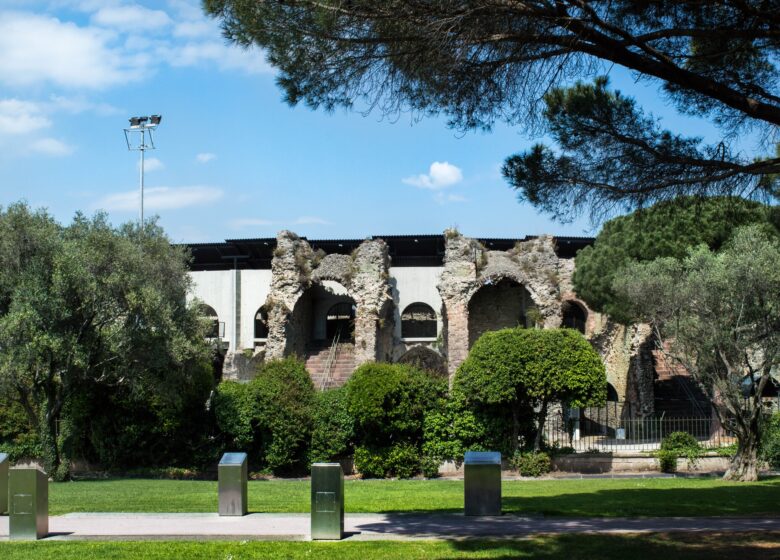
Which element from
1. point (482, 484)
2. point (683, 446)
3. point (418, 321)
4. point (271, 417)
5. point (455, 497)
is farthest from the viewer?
point (418, 321)

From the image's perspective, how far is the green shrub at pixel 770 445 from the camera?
67.4 feet

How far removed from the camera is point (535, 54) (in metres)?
9.80

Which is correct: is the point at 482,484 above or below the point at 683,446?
above

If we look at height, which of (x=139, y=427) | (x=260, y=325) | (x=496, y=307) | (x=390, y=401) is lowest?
(x=139, y=427)

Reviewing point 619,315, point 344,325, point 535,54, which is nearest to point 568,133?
point 535,54

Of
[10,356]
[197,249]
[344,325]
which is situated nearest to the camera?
[10,356]

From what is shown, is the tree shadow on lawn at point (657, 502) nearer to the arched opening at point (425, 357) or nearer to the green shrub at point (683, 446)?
the green shrub at point (683, 446)

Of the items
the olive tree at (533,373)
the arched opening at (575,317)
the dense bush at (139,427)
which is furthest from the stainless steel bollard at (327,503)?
the arched opening at (575,317)

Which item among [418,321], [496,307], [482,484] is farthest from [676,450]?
[418,321]

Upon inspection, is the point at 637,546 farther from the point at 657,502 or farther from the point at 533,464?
the point at 533,464

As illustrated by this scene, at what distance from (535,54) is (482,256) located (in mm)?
23766

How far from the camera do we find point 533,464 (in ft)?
69.7

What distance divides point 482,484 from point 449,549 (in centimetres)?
226

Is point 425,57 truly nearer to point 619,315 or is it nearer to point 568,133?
point 568,133
